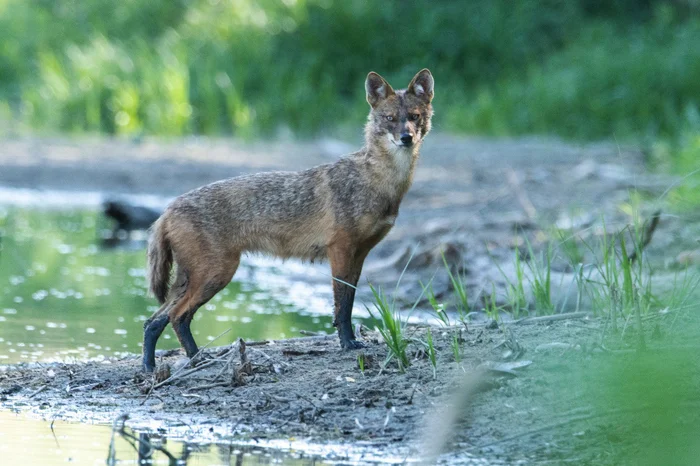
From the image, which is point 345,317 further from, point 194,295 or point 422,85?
point 422,85

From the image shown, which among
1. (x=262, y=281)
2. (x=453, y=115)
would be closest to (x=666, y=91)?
(x=453, y=115)

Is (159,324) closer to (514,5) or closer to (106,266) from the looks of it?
(106,266)

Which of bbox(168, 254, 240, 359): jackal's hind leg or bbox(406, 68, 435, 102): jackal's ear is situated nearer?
bbox(168, 254, 240, 359): jackal's hind leg

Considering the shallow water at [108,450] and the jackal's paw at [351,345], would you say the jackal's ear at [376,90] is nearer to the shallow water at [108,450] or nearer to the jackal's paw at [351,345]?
the jackal's paw at [351,345]

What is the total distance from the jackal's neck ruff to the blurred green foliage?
9708 millimetres

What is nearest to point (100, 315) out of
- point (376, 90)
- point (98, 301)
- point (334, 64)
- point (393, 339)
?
point (98, 301)

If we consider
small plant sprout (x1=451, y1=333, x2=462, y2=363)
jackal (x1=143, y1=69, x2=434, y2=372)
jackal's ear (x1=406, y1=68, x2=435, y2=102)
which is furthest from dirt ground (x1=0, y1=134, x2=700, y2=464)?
jackal's ear (x1=406, y1=68, x2=435, y2=102)

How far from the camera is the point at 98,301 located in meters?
9.48

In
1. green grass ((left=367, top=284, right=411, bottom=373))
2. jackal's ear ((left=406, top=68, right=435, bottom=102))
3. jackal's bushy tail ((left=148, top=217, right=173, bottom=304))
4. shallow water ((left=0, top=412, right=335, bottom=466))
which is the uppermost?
jackal's ear ((left=406, top=68, right=435, bottom=102))

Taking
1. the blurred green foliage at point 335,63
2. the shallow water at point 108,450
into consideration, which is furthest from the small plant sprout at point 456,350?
the blurred green foliage at point 335,63

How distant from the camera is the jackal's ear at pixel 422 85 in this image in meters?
7.21

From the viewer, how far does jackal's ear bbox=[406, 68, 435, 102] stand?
23.6ft

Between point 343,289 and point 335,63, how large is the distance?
18133mm

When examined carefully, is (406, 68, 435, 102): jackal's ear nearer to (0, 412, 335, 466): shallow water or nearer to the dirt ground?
the dirt ground
